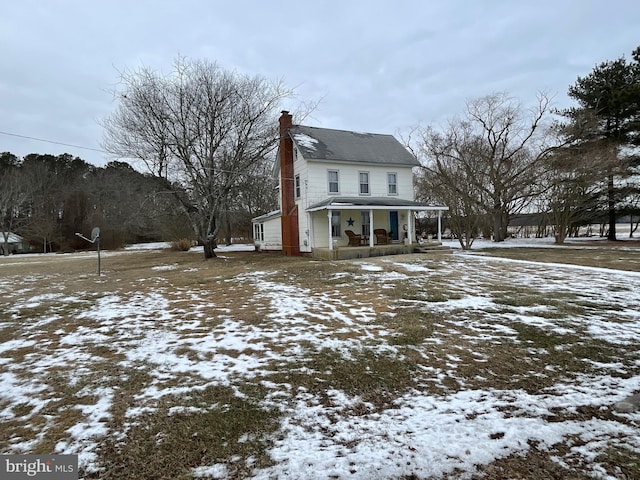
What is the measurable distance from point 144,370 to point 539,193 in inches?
1037

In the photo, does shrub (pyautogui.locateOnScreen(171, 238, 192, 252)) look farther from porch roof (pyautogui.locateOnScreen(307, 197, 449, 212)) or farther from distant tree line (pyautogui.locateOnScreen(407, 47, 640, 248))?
distant tree line (pyautogui.locateOnScreen(407, 47, 640, 248))

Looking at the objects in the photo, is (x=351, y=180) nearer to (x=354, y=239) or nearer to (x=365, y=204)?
Answer: (x=365, y=204)

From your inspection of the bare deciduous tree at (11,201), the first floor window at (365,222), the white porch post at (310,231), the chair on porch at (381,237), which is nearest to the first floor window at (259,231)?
the white porch post at (310,231)

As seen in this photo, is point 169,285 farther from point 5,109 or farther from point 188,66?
point 5,109

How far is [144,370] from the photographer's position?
12.6ft

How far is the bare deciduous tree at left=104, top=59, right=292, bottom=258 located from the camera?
15.9 m

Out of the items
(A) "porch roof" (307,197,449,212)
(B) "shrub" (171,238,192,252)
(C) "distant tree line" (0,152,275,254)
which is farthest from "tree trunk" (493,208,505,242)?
(B) "shrub" (171,238,192,252)

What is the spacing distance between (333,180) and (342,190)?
73cm

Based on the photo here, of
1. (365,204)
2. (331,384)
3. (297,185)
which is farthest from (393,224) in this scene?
(331,384)

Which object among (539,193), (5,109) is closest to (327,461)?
(5,109)

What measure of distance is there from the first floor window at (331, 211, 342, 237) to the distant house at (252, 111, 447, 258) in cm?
4

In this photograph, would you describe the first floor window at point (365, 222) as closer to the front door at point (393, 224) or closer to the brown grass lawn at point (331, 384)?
the front door at point (393, 224)

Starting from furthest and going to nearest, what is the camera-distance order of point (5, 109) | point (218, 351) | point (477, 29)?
point (5, 109) → point (477, 29) → point (218, 351)

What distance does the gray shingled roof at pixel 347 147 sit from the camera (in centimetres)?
1753
